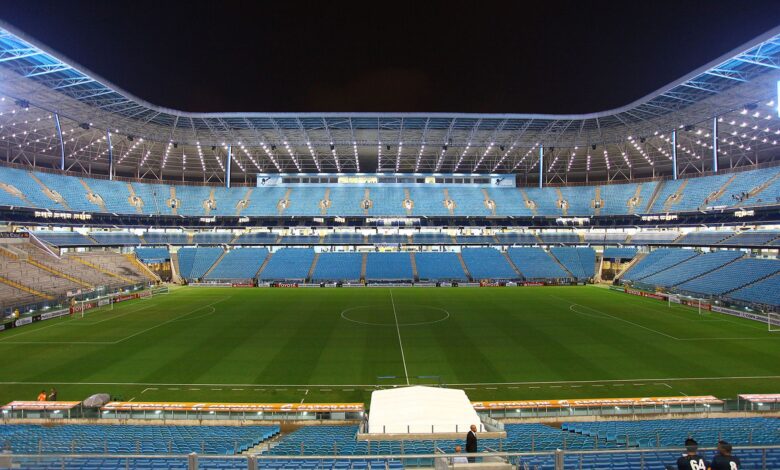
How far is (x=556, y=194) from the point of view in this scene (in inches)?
2756

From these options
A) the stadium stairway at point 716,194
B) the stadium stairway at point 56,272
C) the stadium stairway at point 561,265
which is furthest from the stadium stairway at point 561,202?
the stadium stairway at point 56,272

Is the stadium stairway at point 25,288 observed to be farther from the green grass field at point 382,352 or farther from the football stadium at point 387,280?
the green grass field at point 382,352

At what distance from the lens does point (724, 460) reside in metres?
5.27

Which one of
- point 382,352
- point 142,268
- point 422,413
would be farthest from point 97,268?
point 422,413

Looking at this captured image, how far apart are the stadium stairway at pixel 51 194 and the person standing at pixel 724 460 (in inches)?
2562

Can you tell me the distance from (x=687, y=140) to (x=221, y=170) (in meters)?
70.8

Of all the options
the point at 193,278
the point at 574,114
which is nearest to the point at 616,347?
the point at 574,114

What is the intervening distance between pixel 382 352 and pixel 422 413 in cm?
1107

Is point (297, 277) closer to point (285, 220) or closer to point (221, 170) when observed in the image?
point (285, 220)

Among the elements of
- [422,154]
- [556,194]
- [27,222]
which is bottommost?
[27,222]

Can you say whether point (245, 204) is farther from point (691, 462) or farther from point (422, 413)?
point (691, 462)

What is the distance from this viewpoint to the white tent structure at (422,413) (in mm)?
11859

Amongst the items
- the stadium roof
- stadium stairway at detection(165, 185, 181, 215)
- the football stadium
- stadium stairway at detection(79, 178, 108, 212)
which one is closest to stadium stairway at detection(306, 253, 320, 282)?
the football stadium

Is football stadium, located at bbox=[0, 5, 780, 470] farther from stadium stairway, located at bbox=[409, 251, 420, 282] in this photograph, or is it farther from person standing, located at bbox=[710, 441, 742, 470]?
stadium stairway, located at bbox=[409, 251, 420, 282]
